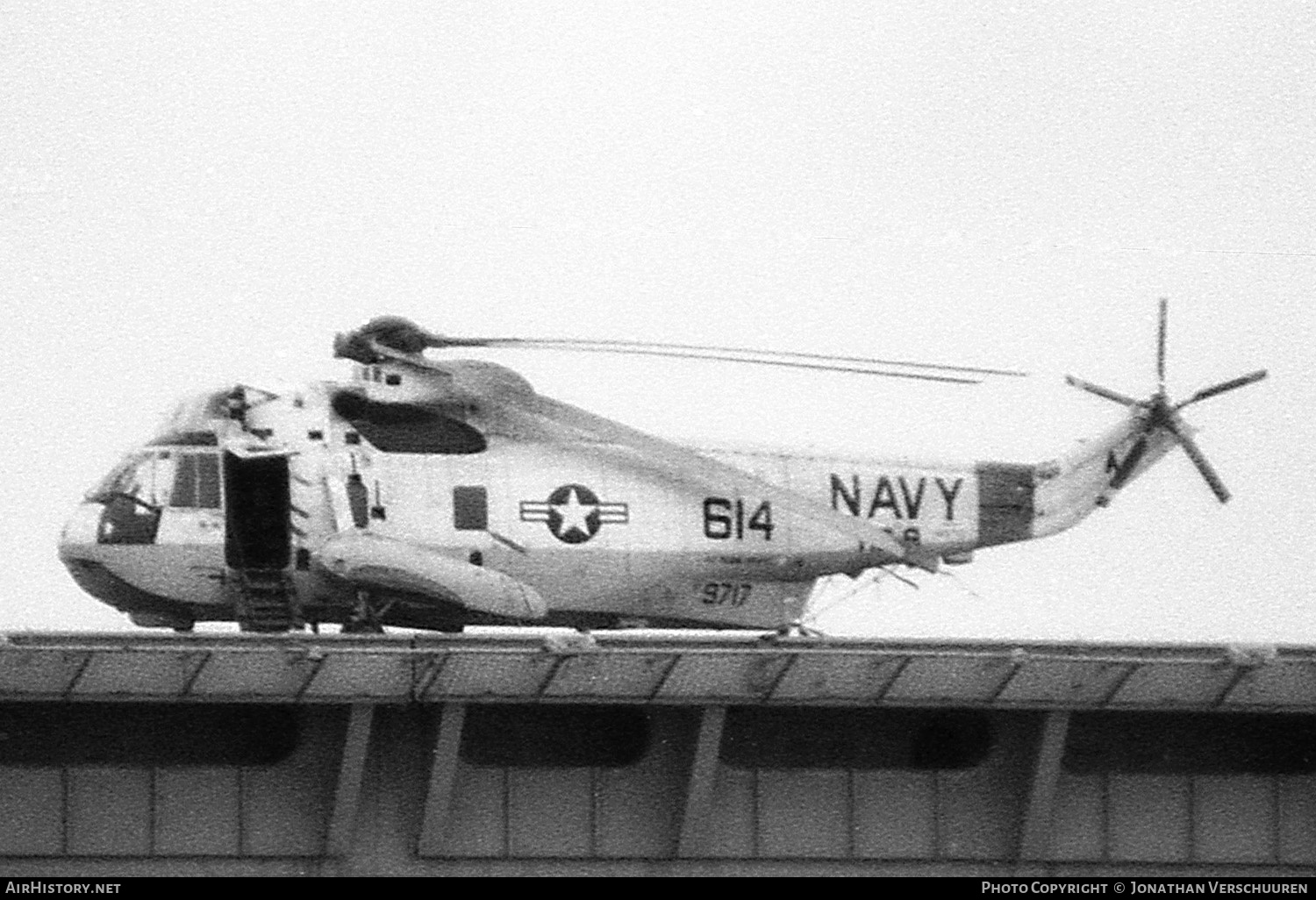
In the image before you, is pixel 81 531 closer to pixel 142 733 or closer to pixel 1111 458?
pixel 142 733

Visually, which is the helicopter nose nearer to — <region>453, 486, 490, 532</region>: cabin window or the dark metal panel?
<region>453, 486, 490, 532</region>: cabin window

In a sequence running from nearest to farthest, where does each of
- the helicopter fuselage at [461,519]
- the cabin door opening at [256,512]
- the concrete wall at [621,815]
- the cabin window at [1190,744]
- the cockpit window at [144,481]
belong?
the concrete wall at [621,815] < the cabin window at [1190,744] < the cabin door opening at [256,512] < the helicopter fuselage at [461,519] < the cockpit window at [144,481]

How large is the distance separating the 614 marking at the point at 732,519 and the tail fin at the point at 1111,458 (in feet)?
Answer: 16.3

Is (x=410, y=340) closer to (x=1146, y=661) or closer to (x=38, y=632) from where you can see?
(x=38, y=632)

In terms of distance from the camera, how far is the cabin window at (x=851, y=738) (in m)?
31.9

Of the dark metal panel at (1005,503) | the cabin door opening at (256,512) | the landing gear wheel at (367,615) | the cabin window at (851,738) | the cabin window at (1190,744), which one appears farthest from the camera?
the dark metal panel at (1005,503)

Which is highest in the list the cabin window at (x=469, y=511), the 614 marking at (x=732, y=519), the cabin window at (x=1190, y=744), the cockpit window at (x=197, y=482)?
the cockpit window at (x=197, y=482)

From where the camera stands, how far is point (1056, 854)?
104ft

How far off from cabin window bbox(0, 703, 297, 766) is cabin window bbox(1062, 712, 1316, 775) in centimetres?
896

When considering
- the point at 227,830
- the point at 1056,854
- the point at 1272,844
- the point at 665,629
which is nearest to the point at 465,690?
the point at 227,830

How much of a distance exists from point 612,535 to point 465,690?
10468 mm

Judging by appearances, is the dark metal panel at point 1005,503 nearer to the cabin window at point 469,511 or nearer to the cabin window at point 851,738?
the cabin window at point 469,511

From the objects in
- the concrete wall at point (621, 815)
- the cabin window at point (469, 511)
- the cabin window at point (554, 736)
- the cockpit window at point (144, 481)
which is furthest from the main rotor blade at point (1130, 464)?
the cabin window at point (554, 736)

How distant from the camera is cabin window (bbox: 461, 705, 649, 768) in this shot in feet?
102
